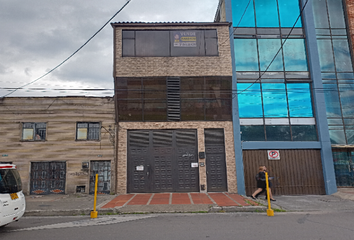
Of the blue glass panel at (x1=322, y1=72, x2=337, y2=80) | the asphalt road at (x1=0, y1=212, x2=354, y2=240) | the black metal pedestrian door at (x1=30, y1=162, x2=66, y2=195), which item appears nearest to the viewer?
the asphalt road at (x1=0, y1=212, x2=354, y2=240)

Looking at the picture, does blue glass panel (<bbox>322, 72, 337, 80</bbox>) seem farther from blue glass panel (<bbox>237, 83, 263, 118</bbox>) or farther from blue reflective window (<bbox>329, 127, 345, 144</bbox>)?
blue glass panel (<bbox>237, 83, 263, 118</bbox>)

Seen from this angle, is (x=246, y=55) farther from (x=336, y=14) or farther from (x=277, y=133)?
(x=336, y=14)

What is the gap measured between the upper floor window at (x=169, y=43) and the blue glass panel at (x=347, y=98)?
7.30 m

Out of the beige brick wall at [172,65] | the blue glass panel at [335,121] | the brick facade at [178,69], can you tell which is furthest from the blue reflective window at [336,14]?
the beige brick wall at [172,65]

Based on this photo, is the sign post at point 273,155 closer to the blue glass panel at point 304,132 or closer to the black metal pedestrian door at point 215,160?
the blue glass panel at point 304,132

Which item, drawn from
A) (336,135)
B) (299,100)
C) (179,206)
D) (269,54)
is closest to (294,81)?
(299,100)

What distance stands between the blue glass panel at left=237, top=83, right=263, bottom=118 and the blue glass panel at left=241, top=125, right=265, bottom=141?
66 cm

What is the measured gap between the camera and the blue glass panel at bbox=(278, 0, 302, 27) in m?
14.5

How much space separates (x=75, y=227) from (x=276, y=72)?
40.5ft

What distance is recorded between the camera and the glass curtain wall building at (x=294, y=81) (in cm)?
1335

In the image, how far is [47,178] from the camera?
13.1m

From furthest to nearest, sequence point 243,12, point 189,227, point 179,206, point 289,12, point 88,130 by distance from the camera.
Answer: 1. point 289,12
2. point 243,12
3. point 88,130
4. point 179,206
5. point 189,227

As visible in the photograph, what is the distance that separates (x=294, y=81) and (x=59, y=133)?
13.1 metres

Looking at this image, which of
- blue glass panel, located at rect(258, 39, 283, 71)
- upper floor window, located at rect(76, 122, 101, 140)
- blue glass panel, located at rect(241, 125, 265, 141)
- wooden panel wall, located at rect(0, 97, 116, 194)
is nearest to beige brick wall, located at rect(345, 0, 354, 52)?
blue glass panel, located at rect(258, 39, 283, 71)
